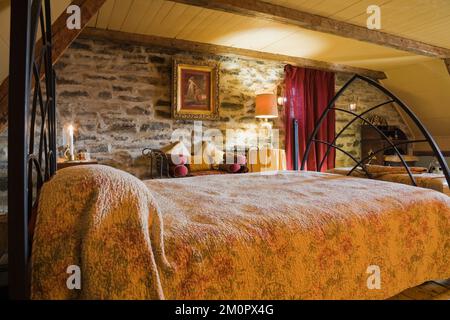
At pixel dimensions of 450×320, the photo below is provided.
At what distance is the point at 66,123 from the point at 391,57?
17.9 ft

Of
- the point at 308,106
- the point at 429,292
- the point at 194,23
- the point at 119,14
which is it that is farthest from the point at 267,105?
the point at 429,292

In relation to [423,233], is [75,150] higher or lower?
higher

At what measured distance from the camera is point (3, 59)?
1.78m

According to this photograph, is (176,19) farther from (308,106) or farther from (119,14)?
(308,106)

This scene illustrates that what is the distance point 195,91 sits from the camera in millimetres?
4664

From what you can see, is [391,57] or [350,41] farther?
[391,57]

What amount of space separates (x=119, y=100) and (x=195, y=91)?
115 centimetres

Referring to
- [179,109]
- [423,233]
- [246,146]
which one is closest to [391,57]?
[246,146]

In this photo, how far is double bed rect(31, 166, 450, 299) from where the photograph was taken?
0.66m

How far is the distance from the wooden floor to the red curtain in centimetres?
380

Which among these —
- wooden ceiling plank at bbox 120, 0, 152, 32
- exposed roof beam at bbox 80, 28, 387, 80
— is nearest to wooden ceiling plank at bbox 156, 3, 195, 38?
exposed roof beam at bbox 80, 28, 387, 80
